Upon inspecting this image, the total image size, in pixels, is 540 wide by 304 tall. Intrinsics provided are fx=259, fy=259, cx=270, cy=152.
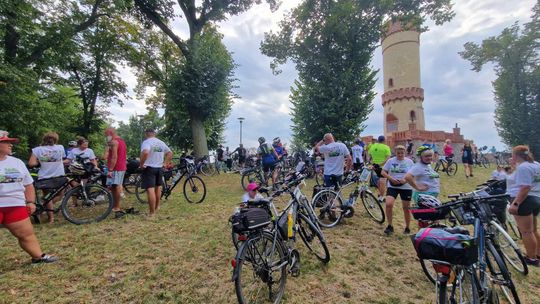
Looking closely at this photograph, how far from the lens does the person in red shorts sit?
11.8 ft

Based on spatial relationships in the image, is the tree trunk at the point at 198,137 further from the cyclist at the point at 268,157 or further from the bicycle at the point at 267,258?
the bicycle at the point at 267,258

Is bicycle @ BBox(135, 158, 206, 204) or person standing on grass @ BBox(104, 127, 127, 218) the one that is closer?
person standing on grass @ BBox(104, 127, 127, 218)

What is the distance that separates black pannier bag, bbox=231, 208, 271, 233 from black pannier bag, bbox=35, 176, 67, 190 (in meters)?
5.08

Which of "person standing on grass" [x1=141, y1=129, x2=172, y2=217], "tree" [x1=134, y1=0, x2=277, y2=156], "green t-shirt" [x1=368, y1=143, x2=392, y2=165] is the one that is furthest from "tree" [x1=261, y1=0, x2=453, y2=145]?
"person standing on grass" [x1=141, y1=129, x2=172, y2=217]

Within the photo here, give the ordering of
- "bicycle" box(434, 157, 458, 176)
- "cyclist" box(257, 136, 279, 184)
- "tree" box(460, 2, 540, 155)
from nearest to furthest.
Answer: "cyclist" box(257, 136, 279, 184) → "bicycle" box(434, 157, 458, 176) → "tree" box(460, 2, 540, 155)

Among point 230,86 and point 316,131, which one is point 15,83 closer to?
point 230,86

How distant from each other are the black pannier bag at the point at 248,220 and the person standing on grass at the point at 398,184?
356 cm

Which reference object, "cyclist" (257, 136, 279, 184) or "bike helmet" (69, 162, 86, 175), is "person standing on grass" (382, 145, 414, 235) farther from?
"bike helmet" (69, 162, 86, 175)

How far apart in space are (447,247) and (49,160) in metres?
7.45

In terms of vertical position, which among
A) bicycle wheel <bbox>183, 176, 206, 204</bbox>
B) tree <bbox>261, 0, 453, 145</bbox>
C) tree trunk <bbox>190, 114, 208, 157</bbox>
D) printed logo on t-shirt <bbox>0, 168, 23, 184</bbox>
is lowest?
bicycle wheel <bbox>183, 176, 206, 204</bbox>

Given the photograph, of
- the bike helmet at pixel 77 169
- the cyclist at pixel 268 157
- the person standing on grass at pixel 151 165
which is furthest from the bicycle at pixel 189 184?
the cyclist at pixel 268 157

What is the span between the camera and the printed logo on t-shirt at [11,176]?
3.60 m

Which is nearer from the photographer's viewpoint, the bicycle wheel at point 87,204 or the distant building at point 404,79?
the bicycle wheel at point 87,204

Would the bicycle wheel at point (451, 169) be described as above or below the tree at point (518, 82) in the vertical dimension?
below
